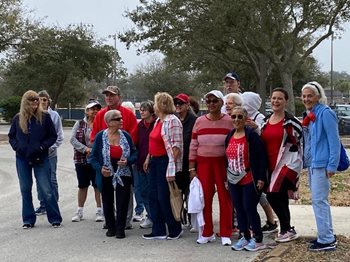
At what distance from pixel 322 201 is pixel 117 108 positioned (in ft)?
10.8

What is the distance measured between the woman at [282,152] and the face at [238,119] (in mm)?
309

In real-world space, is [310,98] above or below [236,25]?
below

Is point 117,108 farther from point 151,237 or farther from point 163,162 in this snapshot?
point 151,237

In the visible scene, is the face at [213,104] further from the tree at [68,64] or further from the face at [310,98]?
the tree at [68,64]

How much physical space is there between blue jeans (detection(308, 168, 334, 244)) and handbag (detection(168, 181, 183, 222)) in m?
1.76

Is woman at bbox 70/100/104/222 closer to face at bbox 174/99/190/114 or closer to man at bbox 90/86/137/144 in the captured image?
man at bbox 90/86/137/144

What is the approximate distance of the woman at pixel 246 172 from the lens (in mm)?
6531

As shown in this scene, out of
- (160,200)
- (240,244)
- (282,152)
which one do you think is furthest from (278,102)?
(160,200)

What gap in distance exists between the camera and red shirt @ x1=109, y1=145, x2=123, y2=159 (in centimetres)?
748

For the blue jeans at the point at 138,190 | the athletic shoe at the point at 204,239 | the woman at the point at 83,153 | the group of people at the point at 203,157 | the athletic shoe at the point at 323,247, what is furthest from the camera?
the woman at the point at 83,153

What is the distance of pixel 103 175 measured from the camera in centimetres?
746

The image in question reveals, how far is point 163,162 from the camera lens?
717 cm

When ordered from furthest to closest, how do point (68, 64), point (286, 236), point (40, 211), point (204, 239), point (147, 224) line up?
point (68, 64) → point (40, 211) → point (147, 224) → point (204, 239) → point (286, 236)

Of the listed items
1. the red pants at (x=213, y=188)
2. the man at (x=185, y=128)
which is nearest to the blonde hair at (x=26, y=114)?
the man at (x=185, y=128)
